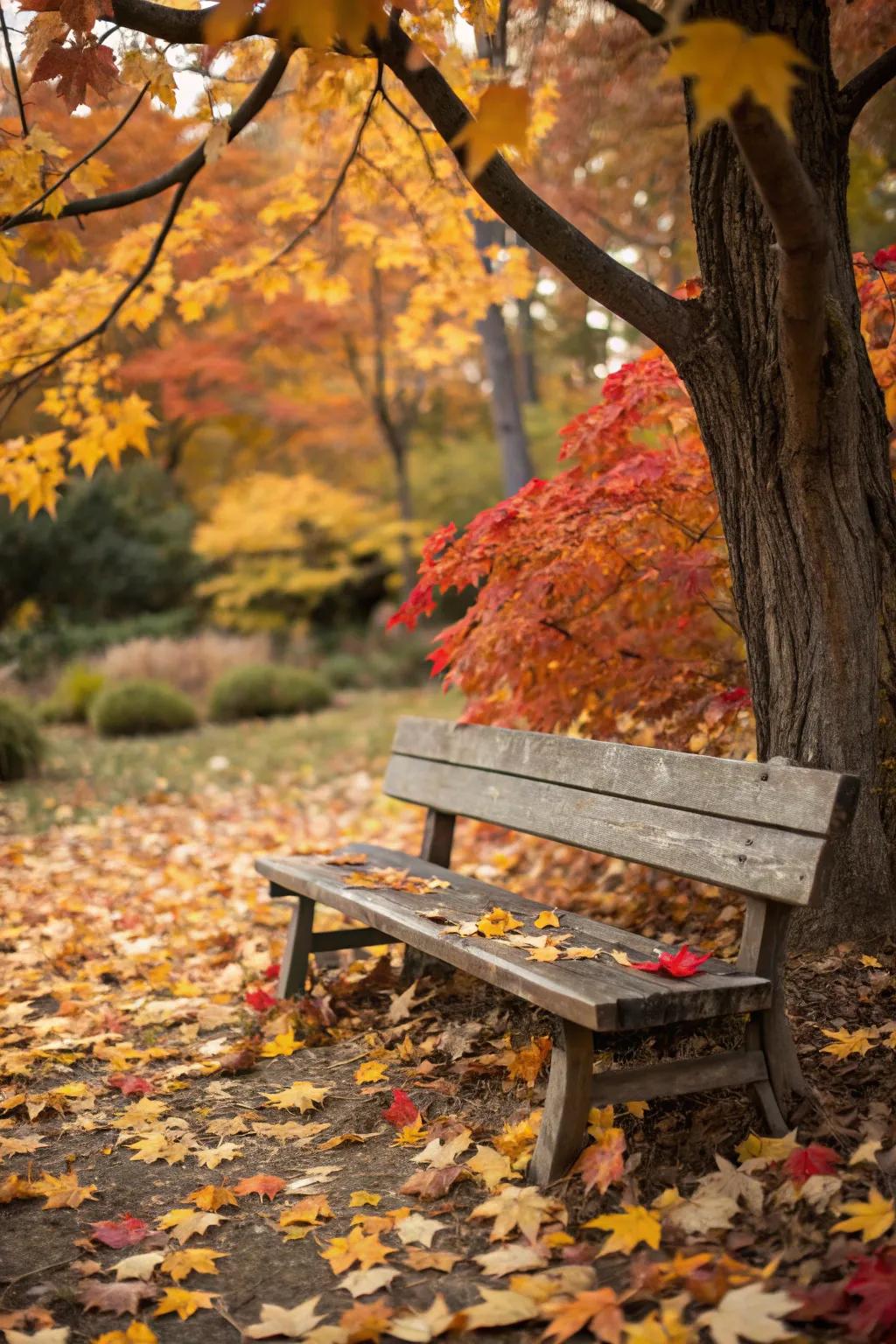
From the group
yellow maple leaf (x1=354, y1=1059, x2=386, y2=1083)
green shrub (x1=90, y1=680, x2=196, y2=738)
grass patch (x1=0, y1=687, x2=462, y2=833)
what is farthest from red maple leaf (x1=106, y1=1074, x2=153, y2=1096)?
green shrub (x1=90, y1=680, x2=196, y2=738)

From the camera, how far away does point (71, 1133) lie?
2877mm

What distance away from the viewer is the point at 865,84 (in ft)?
9.51

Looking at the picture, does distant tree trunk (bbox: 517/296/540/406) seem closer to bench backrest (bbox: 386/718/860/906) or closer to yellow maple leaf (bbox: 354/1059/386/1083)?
bench backrest (bbox: 386/718/860/906)

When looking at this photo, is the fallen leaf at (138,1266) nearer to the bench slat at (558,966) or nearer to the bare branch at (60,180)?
the bench slat at (558,966)

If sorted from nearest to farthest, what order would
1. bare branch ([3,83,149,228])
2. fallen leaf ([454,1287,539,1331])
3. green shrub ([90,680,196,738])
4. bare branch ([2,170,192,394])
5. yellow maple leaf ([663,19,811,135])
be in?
yellow maple leaf ([663,19,811,135]) < fallen leaf ([454,1287,539,1331]) < bare branch ([3,83,149,228]) < bare branch ([2,170,192,394]) < green shrub ([90,680,196,738])

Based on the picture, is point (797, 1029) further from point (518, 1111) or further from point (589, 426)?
point (589, 426)

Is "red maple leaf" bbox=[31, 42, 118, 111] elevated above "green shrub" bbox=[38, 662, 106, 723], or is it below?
above

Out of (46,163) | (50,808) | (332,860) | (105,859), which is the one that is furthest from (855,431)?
(50,808)

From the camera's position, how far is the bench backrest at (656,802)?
7.49 feet

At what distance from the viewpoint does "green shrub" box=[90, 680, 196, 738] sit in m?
10.7

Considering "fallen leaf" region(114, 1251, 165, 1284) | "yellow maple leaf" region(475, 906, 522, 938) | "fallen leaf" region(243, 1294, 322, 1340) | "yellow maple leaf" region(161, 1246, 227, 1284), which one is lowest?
"fallen leaf" region(114, 1251, 165, 1284)

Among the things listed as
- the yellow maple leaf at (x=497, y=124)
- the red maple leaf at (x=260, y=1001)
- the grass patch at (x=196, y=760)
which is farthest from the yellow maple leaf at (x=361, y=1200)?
the grass patch at (x=196, y=760)

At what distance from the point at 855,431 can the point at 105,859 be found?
179 inches

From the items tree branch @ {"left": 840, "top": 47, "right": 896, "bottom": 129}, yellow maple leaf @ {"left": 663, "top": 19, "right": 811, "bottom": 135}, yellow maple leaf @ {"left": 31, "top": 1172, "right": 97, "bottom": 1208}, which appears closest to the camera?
yellow maple leaf @ {"left": 663, "top": 19, "right": 811, "bottom": 135}
